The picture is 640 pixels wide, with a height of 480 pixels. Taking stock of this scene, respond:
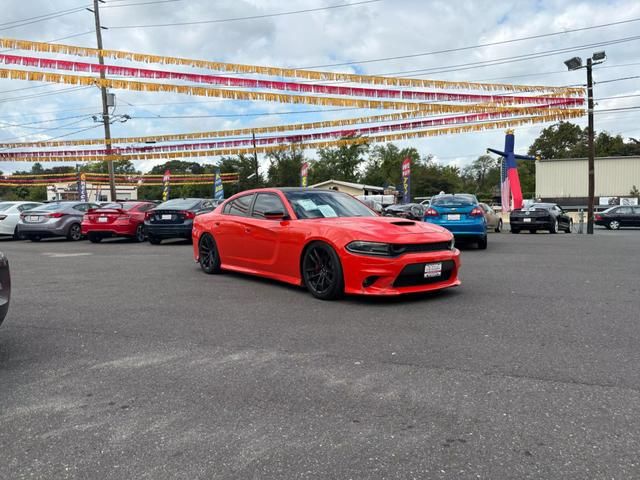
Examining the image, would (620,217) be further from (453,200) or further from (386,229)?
(386,229)

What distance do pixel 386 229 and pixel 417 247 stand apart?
0.41 metres

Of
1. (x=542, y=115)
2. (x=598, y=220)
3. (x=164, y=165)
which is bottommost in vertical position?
(x=598, y=220)

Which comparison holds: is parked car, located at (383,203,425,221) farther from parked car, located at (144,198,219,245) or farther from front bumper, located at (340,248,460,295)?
front bumper, located at (340,248,460,295)

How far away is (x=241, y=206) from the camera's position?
25.5 ft

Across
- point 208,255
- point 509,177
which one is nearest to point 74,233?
point 208,255

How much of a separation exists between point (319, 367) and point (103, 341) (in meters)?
2.01

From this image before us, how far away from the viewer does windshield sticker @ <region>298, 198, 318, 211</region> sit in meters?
6.82

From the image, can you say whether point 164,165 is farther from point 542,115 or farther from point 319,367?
point 319,367

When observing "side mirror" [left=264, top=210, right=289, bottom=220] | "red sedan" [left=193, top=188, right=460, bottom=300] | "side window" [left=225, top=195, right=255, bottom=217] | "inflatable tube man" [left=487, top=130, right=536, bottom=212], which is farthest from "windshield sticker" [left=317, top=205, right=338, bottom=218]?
"inflatable tube man" [left=487, top=130, right=536, bottom=212]

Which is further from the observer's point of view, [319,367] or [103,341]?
[103,341]

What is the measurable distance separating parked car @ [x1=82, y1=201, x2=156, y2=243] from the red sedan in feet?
29.2

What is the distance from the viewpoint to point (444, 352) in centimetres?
397

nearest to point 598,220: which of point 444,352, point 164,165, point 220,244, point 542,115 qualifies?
point 542,115

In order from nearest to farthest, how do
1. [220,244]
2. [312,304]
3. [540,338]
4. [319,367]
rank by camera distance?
[319,367], [540,338], [312,304], [220,244]
